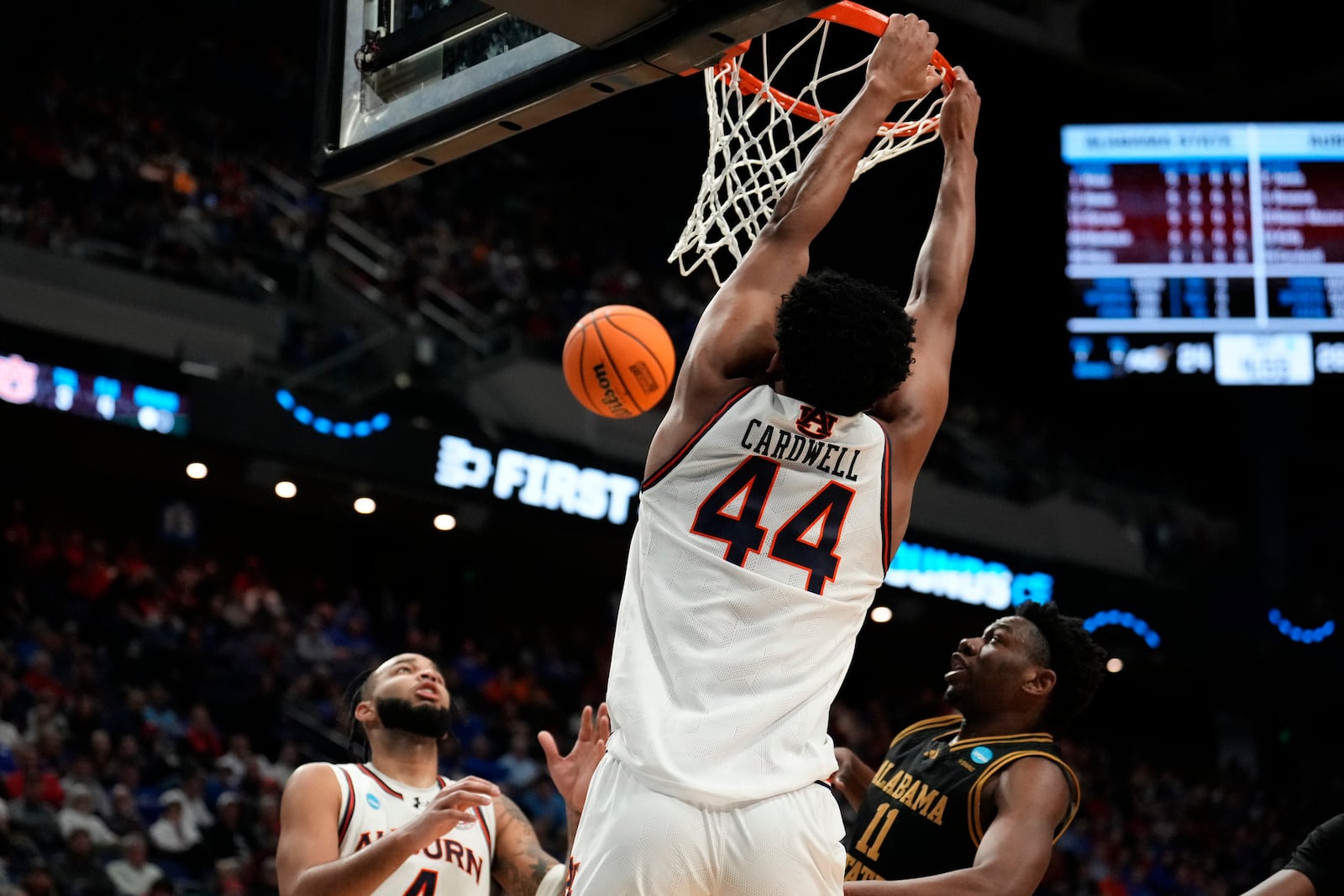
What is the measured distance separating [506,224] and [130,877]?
9.68m

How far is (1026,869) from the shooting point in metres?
3.45

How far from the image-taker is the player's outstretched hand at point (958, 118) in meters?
3.53

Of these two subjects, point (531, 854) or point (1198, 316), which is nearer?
point (531, 854)

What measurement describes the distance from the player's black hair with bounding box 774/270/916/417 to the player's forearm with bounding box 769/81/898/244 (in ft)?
0.68

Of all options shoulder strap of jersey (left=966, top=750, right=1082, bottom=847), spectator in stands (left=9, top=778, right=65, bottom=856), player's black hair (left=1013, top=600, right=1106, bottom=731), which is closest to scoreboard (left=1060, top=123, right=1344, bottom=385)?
spectator in stands (left=9, top=778, right=65, bottom=856)

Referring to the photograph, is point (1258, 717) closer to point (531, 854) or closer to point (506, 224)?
point (506, 224)

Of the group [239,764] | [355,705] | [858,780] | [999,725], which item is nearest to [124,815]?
[239,764]

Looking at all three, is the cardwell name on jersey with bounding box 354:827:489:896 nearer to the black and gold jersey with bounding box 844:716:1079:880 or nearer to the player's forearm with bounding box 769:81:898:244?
the black and gold jersey with bounding box 844:716:1079:880

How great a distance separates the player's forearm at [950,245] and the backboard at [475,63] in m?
0.61

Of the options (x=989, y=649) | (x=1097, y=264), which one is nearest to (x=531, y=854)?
(x=989, y=649)

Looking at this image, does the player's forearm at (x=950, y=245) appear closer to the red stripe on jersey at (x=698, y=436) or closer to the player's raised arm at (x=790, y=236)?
the player's raised arm at (x=790, y=236)

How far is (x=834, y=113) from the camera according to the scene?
4410 millimetres

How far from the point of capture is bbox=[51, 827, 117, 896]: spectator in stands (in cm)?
870

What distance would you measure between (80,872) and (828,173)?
744cm
